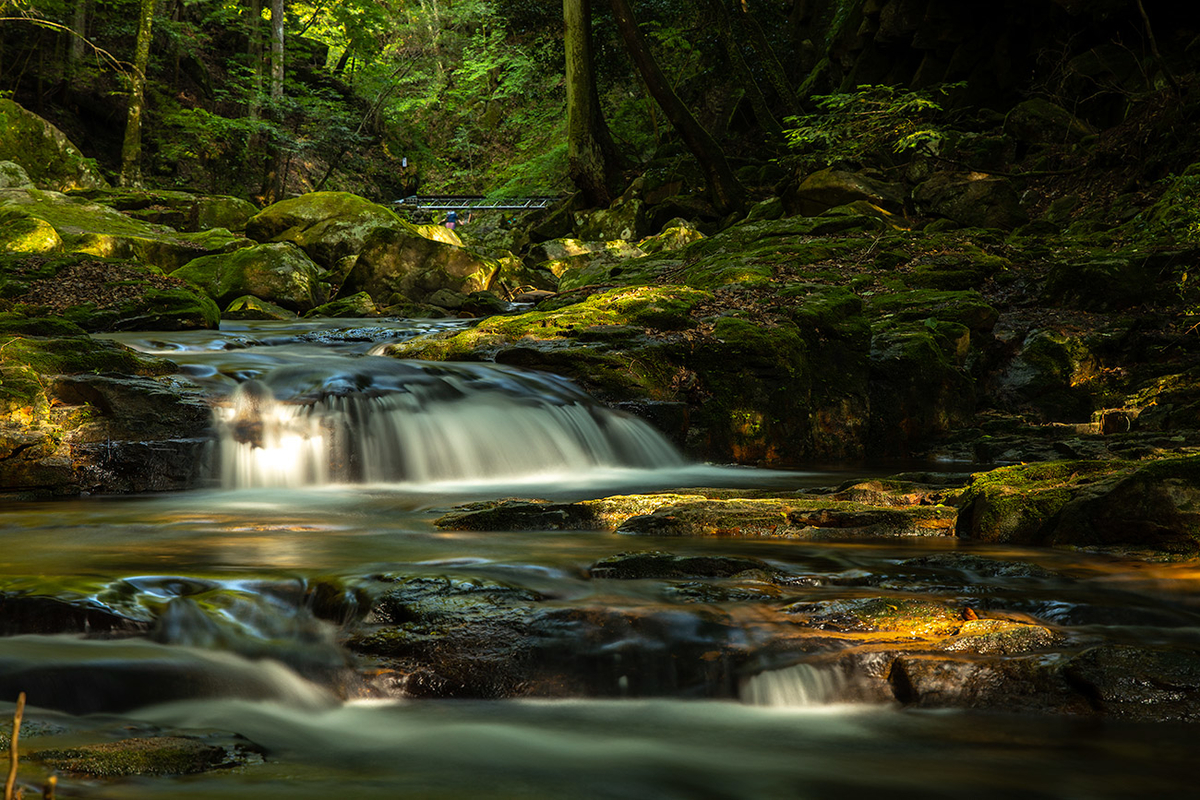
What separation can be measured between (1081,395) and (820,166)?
855 cm

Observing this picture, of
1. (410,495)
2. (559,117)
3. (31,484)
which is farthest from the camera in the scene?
(559,117)

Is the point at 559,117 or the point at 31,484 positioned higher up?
the point at 559,117

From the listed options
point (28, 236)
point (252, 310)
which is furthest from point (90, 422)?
point (28, 236)

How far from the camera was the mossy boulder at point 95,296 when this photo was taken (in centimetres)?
1073

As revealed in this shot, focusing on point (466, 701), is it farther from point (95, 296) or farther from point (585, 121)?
point (585, 121)

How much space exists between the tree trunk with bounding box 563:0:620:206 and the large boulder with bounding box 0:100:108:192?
36.3 feet

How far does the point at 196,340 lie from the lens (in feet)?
33.5

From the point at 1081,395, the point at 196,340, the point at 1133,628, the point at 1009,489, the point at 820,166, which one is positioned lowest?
the point at 1133,628

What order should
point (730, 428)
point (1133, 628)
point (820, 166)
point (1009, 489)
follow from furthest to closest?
point (820, 166)
point (730, 428)
point (1009, 489)
point (1133, 628)

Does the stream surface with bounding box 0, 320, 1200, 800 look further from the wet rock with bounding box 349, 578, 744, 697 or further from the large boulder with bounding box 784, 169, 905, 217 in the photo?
the large boulder with bounding box 784, 169, 905, 217

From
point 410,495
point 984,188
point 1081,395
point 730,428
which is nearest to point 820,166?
point 984,188

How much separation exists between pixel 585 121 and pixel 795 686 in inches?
751

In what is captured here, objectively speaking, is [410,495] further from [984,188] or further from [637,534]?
[984,188]

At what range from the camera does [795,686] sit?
2959 millimetres
